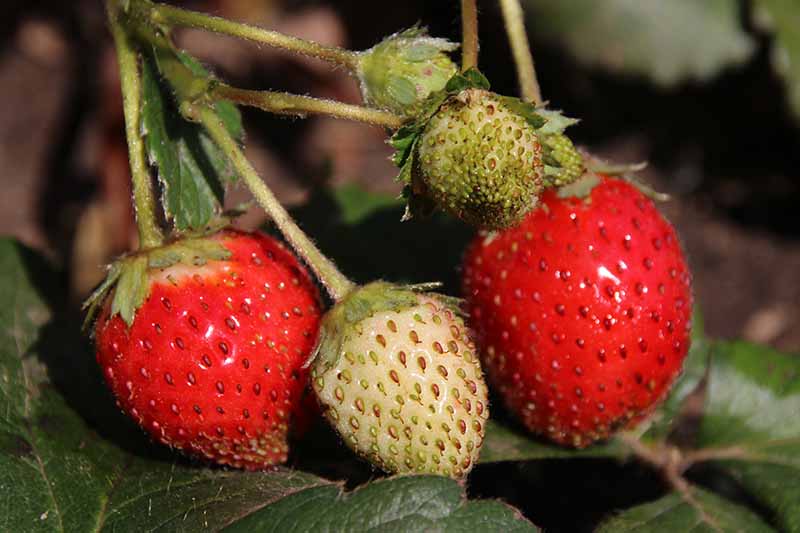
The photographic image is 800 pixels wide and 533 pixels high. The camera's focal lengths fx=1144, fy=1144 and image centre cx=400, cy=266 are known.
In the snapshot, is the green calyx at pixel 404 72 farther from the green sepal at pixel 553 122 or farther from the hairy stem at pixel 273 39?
the green sepal at pixel 553 122

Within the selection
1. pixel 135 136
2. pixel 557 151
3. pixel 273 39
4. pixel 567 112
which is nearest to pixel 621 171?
pixel 557 151

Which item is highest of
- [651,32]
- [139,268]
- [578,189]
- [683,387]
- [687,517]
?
[651,32]

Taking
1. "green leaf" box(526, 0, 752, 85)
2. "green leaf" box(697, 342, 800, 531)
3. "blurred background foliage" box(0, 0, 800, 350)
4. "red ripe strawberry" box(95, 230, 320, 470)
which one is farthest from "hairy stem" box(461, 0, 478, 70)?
"green leaf" box(526, 0, 752, 85)

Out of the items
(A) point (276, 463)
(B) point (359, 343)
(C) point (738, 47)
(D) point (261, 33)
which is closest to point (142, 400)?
(A) point (276, 463)

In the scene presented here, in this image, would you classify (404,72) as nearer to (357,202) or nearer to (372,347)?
(372,347)

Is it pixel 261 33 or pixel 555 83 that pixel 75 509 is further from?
A: pixel 555 83

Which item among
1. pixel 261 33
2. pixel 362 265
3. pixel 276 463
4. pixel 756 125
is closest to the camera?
pixel 261 33

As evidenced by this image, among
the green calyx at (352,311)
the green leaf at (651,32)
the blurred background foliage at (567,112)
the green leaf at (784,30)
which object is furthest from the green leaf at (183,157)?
the green leaf at (784,30)
